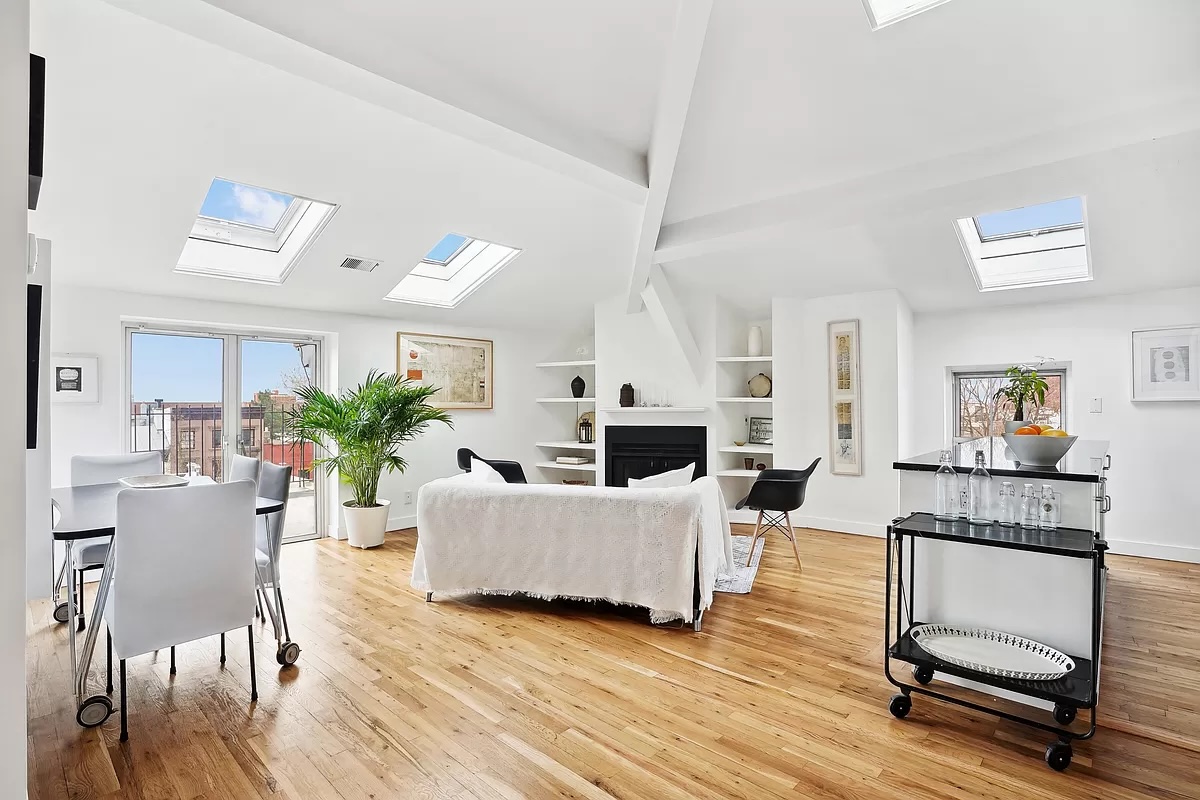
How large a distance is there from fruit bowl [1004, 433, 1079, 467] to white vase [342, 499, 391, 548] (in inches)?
180

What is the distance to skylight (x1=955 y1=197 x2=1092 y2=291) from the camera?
179 inches

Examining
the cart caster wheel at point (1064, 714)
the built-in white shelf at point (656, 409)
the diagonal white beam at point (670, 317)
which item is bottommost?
the cart caster wheel at point (1064, 714)

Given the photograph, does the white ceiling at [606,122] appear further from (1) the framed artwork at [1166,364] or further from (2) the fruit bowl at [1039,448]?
(2) the fruit bowl at [1039,448]

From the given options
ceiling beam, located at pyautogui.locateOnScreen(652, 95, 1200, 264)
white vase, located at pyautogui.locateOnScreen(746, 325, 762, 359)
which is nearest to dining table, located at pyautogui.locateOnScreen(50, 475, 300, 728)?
ceiling beam, located at pyautogui.locateOnScreen(652, 95, 1200, 264)

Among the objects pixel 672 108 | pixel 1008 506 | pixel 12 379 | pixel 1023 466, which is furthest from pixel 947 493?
pixel 12 379

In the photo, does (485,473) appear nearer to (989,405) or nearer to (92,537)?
(92,537)

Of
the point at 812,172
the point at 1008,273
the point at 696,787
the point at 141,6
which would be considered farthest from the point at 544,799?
the point at 1008,273

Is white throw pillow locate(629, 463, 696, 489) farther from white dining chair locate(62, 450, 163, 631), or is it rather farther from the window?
the window

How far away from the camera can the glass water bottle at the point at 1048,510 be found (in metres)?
2.38

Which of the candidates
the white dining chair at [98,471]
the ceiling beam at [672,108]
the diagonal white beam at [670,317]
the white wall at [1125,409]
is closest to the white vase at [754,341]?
the diagonal white beam at [670,317]

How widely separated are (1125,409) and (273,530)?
6030mm

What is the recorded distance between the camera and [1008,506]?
250 centimetres

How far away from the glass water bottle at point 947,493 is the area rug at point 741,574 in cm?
163

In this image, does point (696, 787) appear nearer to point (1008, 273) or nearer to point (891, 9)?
point (891, 9)
